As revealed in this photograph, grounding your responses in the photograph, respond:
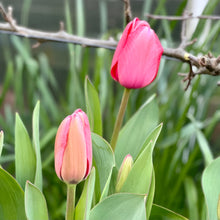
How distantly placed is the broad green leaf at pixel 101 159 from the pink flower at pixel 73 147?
5 cm

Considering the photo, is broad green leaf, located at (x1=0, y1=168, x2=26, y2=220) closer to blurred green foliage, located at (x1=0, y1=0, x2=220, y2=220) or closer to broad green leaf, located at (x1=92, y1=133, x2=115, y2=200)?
broad green leaf, located at (x1=92, y1=133, x2=115, y2=200)

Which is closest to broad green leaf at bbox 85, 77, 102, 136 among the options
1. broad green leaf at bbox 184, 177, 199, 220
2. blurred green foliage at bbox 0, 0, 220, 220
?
blurred green foliage at bbox 0, 0, 220, 220

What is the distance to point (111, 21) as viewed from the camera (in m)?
1.46

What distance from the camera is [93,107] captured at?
1.37 feet

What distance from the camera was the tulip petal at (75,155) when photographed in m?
0.30

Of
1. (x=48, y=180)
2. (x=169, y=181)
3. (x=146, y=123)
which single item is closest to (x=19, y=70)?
(x=48, y=180)

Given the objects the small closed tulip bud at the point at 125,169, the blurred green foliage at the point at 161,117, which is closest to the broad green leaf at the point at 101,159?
the small closed tulip bud at the point at 125,169

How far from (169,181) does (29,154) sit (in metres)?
0.53

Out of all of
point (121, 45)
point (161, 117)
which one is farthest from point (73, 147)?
point (161, 117)

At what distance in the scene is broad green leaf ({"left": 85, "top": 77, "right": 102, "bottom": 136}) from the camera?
0.41 m

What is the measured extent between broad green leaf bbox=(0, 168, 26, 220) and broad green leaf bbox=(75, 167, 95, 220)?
52 millimetres

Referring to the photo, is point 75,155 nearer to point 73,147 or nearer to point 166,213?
point 73,147

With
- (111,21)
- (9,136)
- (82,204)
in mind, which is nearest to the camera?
(82,204)

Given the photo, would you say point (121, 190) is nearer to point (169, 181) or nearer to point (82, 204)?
point (82, 204)
